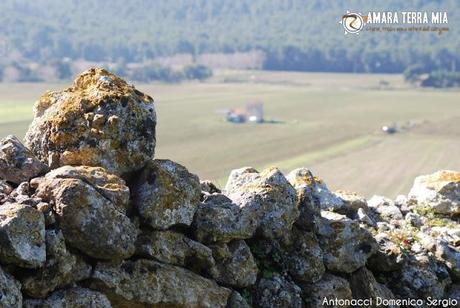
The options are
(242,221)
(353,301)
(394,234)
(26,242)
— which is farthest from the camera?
(394,234)

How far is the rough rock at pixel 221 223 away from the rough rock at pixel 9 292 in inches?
126

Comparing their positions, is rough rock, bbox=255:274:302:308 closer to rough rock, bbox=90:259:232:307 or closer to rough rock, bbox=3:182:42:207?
rough rock, bbox=90:259:232:307

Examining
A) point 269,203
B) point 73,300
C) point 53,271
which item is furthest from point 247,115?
point 53,271

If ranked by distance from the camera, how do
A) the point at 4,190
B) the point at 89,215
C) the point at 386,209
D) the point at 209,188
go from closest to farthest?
the point at 89,215 → the point at 4,190 → the point at 209,188 → the point at 386,209

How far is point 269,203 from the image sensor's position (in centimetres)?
1174

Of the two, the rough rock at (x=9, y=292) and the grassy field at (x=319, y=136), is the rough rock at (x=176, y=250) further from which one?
the grassy field at (x=319, y=136)

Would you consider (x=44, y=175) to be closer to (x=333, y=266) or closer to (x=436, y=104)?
(x=333, y=266)

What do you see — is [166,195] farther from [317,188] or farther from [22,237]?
[317,188]

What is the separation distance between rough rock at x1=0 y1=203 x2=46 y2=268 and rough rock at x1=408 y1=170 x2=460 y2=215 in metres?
11.0

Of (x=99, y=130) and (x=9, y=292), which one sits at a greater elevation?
(x=99, y=130)

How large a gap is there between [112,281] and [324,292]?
4.06 meters

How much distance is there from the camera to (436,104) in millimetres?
142375

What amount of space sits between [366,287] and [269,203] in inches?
97.7

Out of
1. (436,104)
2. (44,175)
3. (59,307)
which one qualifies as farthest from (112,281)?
(436,104)
